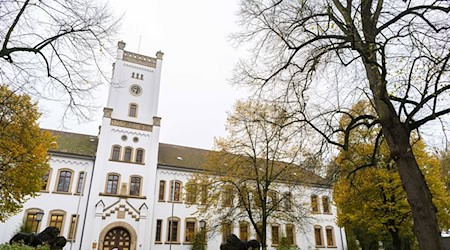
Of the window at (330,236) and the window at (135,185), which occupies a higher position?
the window at (135,185)

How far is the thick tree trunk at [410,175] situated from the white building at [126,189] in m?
15.7

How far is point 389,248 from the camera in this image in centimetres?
2634

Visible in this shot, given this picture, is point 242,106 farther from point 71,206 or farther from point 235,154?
point 71,206

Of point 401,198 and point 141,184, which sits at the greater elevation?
point 141,184

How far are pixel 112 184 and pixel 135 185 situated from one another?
1.81m

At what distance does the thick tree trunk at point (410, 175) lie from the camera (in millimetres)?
5523

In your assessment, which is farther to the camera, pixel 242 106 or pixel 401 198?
pixel 242 106

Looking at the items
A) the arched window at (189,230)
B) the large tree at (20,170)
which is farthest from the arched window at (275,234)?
the large tree at (20,170)

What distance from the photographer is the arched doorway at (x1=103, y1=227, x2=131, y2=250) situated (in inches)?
873

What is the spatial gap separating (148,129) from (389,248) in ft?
79.3

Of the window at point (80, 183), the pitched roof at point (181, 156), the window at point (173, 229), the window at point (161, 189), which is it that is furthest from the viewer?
the pitched roof at point (181, 156)

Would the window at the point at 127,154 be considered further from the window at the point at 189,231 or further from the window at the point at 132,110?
the window at the point at 189,231

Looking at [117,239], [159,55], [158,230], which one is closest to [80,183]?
[117,239]

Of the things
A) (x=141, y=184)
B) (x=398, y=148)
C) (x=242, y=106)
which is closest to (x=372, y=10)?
(x=398, y=148)
